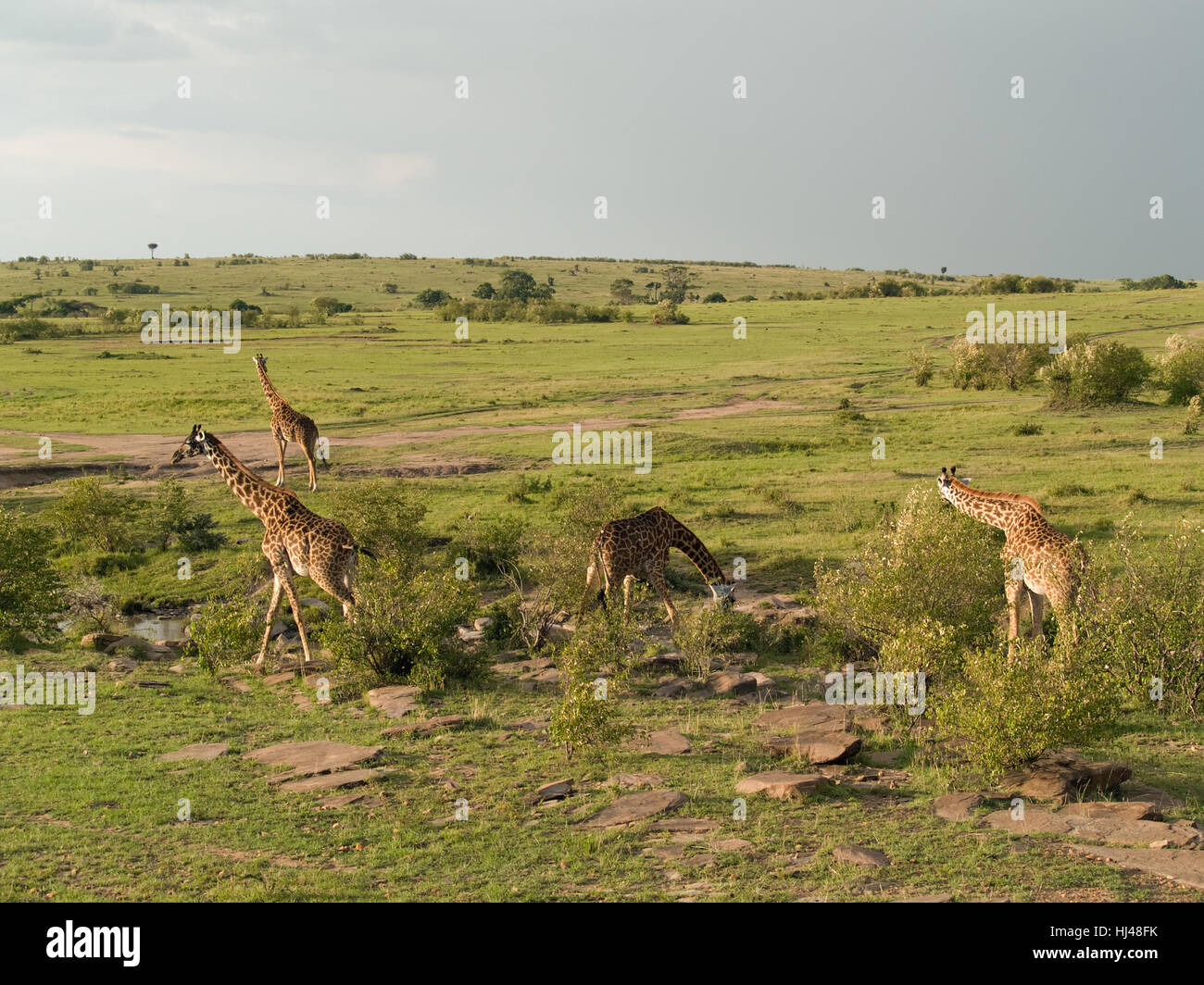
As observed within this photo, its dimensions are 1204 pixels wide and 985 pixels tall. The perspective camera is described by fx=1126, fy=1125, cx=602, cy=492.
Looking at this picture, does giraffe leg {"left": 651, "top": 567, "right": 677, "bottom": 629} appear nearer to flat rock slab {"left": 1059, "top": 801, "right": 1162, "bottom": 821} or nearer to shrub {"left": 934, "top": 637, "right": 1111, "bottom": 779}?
shrub {"left": 934, "top": 637, "right": 1111, "bottom": 779}

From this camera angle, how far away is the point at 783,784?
1042cm

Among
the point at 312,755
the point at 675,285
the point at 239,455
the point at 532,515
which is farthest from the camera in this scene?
the point at 675,285

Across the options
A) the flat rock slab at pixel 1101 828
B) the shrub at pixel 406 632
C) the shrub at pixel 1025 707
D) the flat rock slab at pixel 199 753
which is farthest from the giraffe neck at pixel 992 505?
the flat rock slab at pixel 199 753

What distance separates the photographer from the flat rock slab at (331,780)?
36.0 feet

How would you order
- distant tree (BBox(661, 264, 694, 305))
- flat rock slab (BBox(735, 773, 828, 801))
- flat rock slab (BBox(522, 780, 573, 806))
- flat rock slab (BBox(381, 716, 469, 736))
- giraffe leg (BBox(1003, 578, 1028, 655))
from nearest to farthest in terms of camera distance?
flat rock slab (BBox(735, 773, 828, 801)) → flat rock slab (BBox(522, 780, 573, 806)) → flat rock slab (BBox(381, 716, 469, 736)) → giraffe leg (BBox(1003, 578, 1028, 655)) → distant tree (BBox(661, 264, 694, 305))

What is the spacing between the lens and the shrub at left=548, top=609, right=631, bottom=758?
11.6 meters

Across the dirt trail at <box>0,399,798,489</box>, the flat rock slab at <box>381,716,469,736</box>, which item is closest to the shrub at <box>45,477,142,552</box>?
the dirt trail at <box>0,399,798,489</box>

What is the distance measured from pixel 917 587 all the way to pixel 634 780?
17.0 ft

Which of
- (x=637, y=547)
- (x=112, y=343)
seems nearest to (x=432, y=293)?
(x=112, y=343)

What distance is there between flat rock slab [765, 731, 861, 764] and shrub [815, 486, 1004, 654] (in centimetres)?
237

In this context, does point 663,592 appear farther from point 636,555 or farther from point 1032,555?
point 1032,555

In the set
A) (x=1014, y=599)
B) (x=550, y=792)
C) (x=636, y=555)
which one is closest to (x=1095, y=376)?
(x=1014, y=599)
